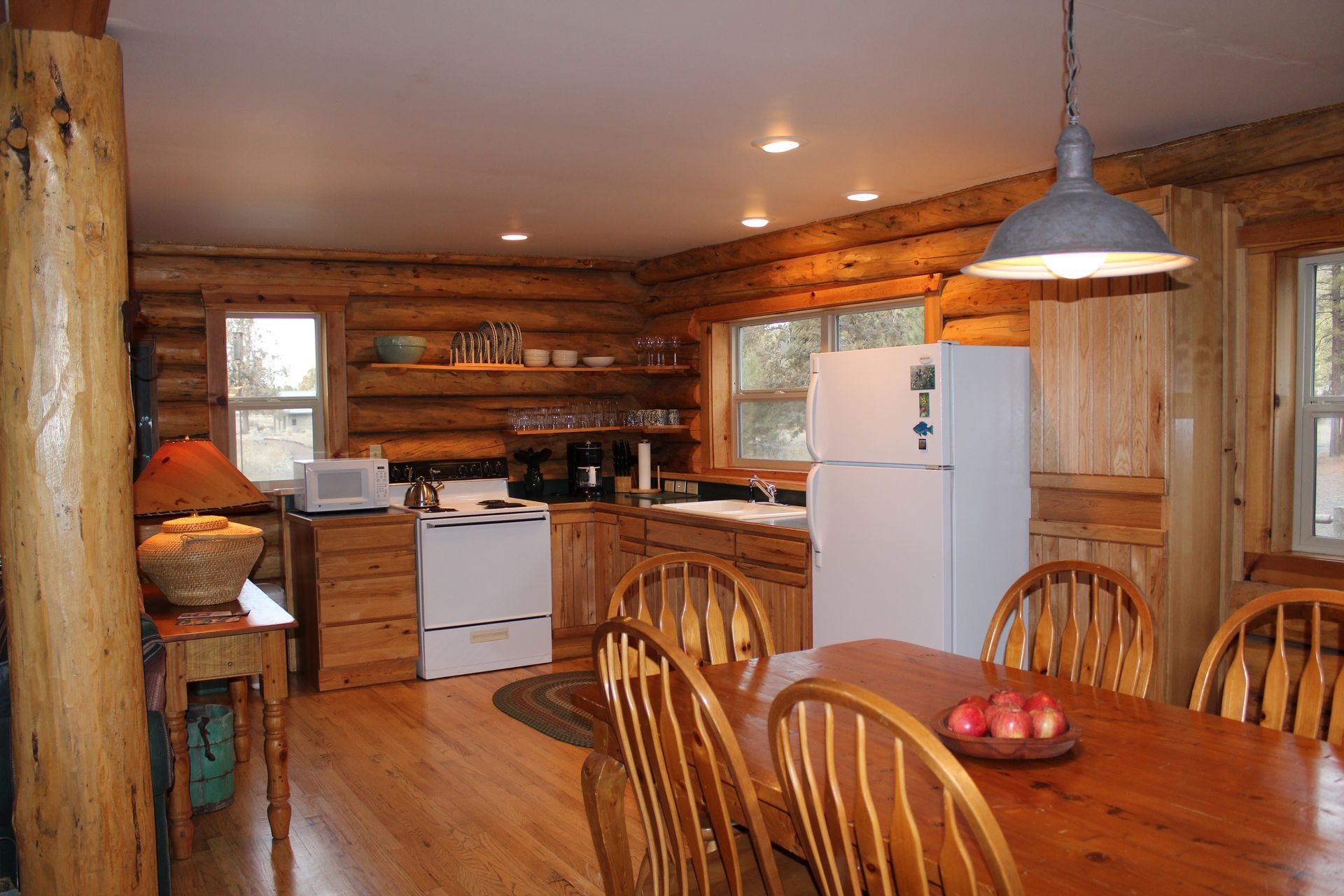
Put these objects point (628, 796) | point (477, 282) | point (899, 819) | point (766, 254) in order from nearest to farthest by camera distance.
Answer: point (899, 819) → point (628, 796) → point (766, 254) → point (477, 282)

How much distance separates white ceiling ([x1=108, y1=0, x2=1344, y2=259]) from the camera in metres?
2.52

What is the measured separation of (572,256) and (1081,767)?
509 centimetres

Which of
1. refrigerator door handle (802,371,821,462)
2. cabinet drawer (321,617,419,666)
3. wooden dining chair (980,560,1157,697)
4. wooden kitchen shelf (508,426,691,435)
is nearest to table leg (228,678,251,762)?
cabinet drawer (321,617,419,666)

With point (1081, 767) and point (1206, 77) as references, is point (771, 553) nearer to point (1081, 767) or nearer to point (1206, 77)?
point (1206, 77)

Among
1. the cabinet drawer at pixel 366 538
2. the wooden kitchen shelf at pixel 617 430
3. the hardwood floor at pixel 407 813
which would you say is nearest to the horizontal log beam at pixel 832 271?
the wooden kitchen shelf at pixel 617 430

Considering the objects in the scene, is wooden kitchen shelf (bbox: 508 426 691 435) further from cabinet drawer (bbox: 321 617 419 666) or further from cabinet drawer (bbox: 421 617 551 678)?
cabinet drawer (bbox: 321 617 419 666)

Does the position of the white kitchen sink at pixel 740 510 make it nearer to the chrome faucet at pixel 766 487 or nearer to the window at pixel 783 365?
the chrome faucet at pixel 766 487

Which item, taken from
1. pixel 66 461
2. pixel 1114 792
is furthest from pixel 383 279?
pixel 1114 792

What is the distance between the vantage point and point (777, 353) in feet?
19.8

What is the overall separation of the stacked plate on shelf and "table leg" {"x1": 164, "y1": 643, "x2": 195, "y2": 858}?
10.4 feet

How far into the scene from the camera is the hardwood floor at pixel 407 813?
3.21 meters

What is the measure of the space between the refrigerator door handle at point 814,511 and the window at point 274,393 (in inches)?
121

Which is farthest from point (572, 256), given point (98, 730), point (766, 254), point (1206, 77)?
point (98, 730)

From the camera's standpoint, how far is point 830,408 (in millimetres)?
4449
